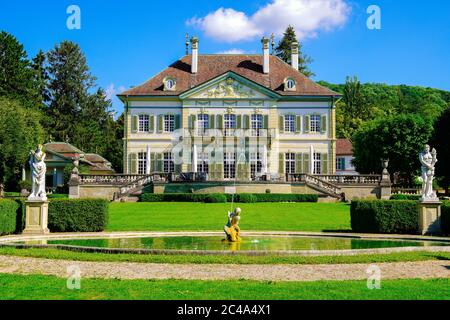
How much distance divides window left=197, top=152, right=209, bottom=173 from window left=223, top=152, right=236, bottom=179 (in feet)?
4.63

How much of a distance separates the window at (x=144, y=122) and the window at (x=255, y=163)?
8710 mm

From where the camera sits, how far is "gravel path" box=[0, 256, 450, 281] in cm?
1040

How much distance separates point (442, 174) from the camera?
4247cm

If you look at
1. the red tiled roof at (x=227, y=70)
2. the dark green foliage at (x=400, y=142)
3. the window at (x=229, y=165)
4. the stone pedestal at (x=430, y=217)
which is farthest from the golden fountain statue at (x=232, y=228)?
the dark green foliage at (x=400, y=142)

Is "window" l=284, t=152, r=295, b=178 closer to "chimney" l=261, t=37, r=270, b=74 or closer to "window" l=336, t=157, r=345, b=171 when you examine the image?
"chimney" l=261, t=37, r=270, b=74

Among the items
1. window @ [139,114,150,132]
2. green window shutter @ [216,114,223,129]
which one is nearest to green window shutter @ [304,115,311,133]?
green window shutter @ [216,114,223,129]

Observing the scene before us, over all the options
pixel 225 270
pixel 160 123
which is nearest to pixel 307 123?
pixel 160 123

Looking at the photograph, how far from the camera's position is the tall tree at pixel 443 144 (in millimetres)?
42312

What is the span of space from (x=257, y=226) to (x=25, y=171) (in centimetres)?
4236

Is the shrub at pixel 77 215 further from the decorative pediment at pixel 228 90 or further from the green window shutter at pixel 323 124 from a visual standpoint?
the green window shutter at pixel 323 124

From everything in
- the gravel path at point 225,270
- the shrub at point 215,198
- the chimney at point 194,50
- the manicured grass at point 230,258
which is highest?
the chimney at point 194,50

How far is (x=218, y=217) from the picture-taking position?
84.3 feet

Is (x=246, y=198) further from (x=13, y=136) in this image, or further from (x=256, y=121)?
(x=13, y=136)
